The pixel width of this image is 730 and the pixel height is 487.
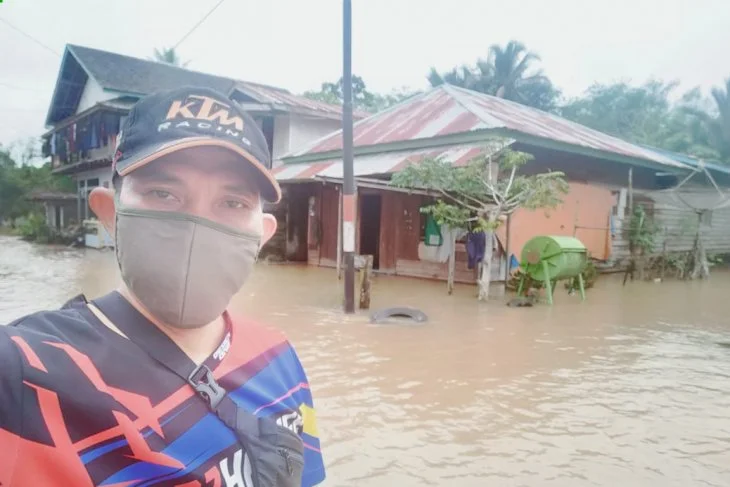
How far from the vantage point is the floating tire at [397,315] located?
25.3 feet

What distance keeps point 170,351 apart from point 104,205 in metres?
0.42

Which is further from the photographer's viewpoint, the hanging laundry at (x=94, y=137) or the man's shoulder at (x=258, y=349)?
the hanging laundry at (x=94, y=137)

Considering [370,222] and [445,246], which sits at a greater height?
[370,222]

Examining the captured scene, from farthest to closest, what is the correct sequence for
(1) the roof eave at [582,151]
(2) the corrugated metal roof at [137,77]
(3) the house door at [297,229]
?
(2) the corrugated metal roof at [137,77] → (3) the house door at [297,229] → (1) the roof eave at [582,151]

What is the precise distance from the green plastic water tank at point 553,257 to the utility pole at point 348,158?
3.32 metres

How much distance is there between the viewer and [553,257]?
929 centimetres

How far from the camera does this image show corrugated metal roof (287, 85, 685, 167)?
38.1 ft

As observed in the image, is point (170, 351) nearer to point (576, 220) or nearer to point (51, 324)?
point (51, 324)

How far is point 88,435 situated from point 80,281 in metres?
11.7

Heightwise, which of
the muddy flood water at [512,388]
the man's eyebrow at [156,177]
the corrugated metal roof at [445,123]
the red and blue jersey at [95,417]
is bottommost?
the muddy flood water at [512,388]

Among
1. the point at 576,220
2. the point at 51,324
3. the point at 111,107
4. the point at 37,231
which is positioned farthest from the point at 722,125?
the point at 37,231

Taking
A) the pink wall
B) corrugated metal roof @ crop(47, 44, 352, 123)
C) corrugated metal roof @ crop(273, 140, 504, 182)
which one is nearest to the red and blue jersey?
corrugated metal roof @ crop(273, 140, 504, 182)

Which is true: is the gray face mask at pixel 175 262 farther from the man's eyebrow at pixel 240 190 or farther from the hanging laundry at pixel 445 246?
the hanging laundry at pixel 445 246

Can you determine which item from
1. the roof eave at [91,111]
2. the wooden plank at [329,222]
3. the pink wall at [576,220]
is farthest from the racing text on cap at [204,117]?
the roof eave at [91,111]
